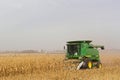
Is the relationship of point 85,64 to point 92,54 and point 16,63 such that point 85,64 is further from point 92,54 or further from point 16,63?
point 16,63

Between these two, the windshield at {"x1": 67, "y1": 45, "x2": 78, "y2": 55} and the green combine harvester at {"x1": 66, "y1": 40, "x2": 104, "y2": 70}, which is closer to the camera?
the green combine harvester at {"x1": 66, "y1": 40, "x2": 104, "y2": 70}

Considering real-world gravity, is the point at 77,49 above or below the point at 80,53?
above

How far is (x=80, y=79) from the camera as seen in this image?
16.8 meters

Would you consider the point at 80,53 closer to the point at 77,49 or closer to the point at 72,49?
the point at 77,49

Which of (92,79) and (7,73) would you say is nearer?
(92,79)

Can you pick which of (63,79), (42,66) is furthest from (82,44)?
(63,79)

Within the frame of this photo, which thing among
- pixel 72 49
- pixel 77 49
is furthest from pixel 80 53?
pixel 72 49

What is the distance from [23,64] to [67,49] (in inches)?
144

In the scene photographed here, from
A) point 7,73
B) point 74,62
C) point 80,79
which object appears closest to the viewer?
point 80,79

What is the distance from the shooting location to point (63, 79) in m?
17.0

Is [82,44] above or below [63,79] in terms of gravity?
above

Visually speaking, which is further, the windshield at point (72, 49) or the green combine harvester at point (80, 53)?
the windshield at point (72, 49)

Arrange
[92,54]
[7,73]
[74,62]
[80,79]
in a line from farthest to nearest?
[92,54] < [74,62] < [7,73] < [80,79]

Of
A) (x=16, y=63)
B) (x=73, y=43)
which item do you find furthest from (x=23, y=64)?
(x=73, y=43)
